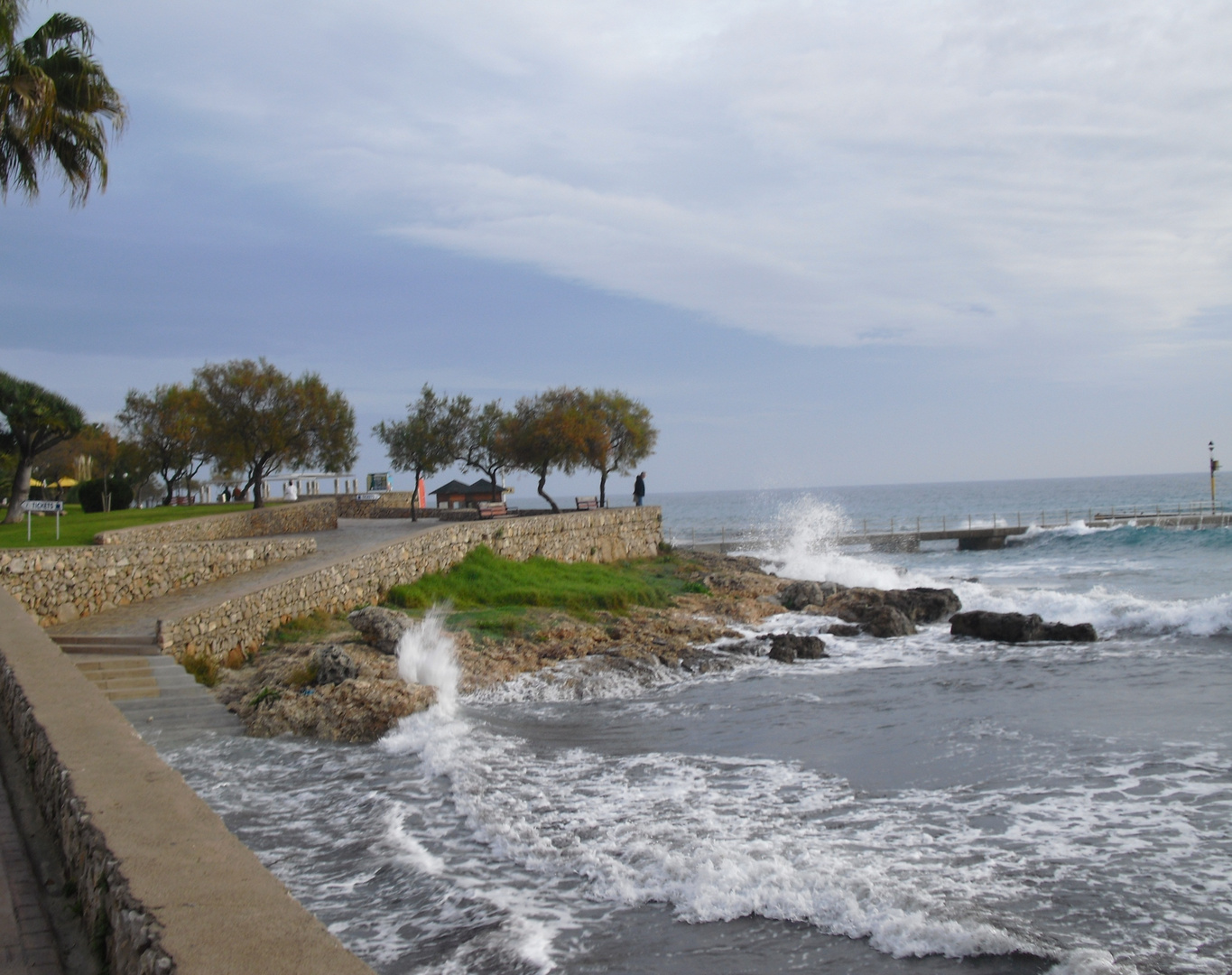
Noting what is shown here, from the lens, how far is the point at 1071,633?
21344 mm

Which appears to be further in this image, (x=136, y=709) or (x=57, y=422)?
(x=57, y=422)

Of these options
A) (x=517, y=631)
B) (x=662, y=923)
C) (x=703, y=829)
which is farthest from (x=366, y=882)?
(x=517, y=631)

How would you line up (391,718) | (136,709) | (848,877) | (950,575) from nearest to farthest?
(848,877), (136,709), (391,718), (950,575)

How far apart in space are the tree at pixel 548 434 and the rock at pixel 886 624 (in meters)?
17.7

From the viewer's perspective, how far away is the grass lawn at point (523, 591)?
21234 millimetres

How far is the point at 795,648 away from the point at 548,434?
21416mm

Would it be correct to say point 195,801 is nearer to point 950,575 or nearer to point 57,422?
point 57,422

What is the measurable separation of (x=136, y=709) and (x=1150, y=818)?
10.9 meters

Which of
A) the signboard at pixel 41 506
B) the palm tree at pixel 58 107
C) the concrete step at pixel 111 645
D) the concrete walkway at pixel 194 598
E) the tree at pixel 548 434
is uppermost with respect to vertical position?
the palm tree at pixel 58 107

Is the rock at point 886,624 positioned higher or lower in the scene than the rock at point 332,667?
lower

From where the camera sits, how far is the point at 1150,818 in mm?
8633

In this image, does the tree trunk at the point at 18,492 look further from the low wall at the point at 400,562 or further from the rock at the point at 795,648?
the rock at the point at 795,648

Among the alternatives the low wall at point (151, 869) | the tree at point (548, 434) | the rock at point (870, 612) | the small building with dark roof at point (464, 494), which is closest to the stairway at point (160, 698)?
the low wall at point (151, 869)

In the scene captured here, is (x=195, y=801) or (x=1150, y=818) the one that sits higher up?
(x=195, y=801)
